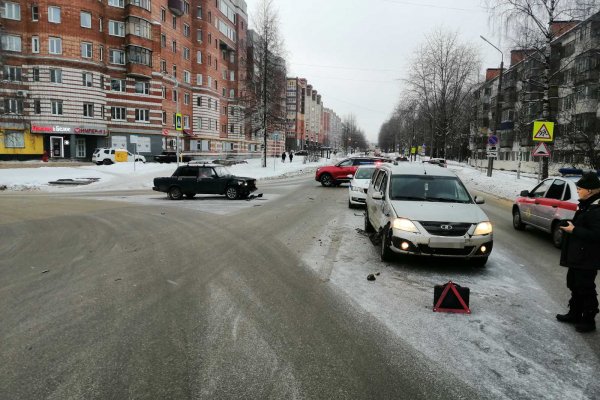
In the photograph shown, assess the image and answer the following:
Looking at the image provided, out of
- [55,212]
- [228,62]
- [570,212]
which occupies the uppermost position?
[228,62]

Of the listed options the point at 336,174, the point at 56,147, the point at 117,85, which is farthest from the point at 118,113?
the point at 336,174

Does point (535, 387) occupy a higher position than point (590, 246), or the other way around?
point (590, 246)

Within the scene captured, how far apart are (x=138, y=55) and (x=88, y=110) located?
7.87m

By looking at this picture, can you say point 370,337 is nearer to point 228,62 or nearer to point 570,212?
point 570,212

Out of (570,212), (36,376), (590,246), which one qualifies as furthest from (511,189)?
(36,376)

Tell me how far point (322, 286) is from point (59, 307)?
326 cm

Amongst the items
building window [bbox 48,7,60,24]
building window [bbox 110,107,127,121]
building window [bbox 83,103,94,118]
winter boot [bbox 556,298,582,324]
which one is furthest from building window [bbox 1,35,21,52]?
winter boot [bbox 556,298,582,324]

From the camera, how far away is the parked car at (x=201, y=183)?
1886 centimetres

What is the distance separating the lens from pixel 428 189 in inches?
327

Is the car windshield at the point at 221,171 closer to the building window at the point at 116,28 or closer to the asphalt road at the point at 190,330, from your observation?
the asphalt road at the point at 190,330

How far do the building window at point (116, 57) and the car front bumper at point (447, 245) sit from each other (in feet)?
155

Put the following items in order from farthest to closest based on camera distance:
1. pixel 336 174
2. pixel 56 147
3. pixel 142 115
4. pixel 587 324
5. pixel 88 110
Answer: pixel 142 115, pixel 88 110, pixel 56 147, pixel 336 174, pixel 587 324

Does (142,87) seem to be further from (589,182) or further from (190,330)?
(589,182)

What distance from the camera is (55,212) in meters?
14.3
